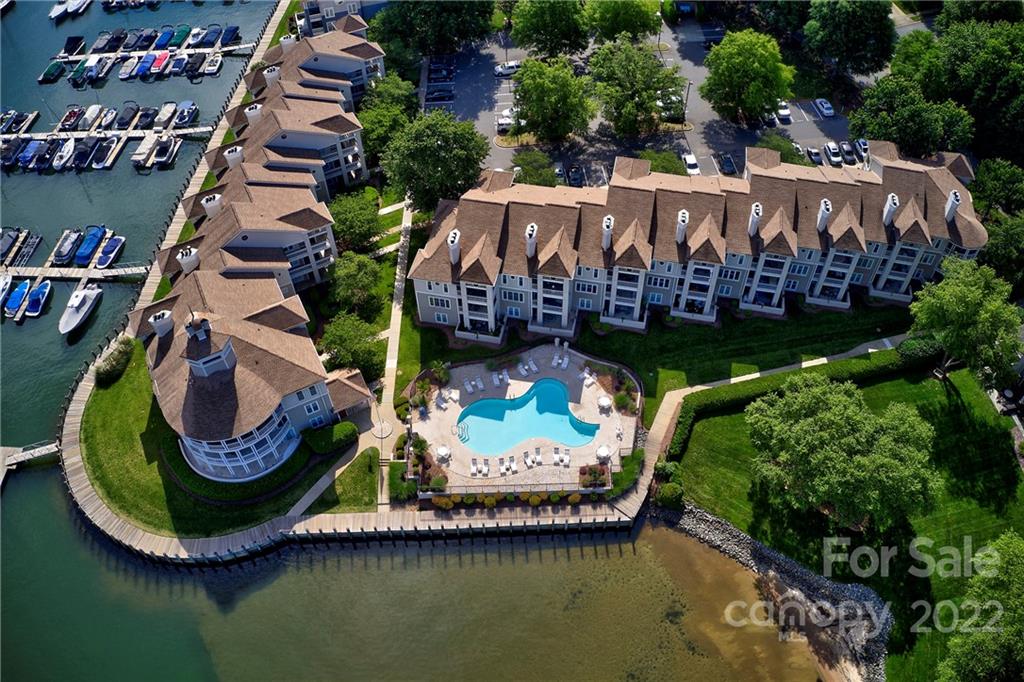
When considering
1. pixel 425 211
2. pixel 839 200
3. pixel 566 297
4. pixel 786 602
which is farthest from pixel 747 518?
pixel 425 211

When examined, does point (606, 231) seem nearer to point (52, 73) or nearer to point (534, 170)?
point (534, 170)

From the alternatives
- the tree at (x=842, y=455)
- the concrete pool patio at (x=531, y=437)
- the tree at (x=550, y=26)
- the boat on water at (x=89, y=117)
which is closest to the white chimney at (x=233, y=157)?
the boat on water at (x=89, y=117)

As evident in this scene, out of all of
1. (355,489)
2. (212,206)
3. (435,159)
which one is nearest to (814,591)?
(355,489)

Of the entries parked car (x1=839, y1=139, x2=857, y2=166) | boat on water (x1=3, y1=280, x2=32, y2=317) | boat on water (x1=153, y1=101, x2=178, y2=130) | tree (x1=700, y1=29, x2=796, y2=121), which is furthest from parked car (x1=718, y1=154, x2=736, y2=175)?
boat on water (x1=3, y1=280, x2=32, y2=317)

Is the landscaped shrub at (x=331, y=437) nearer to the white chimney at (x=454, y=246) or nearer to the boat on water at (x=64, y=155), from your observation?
the white chimney at (x=454, y=246)

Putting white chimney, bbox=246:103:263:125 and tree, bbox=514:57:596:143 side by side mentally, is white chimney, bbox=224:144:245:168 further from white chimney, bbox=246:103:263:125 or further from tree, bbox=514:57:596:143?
tree, bbox=514:57:596:143

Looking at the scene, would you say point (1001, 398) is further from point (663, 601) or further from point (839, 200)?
point (663, 601)
